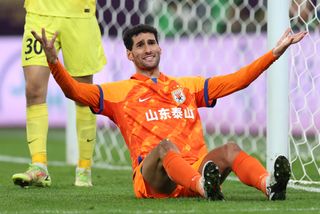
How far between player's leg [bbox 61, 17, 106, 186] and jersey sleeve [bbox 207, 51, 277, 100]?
129 cm

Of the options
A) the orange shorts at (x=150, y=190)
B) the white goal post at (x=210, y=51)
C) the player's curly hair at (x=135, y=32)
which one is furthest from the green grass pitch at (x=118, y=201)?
the white goal post at (x=210, y=51)

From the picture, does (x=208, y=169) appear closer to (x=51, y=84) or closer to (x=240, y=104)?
(x=240, y=104)

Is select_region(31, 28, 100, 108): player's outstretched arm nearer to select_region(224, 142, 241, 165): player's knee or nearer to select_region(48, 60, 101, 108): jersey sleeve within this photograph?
select_region(48, 60, 101, 108): jersey sleeve

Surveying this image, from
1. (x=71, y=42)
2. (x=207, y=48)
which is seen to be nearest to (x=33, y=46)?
(x=71, y=42)

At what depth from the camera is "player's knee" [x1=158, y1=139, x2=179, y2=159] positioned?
17.5 ft

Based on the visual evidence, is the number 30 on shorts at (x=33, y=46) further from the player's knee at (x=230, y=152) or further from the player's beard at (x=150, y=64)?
the player's knee at (x=230, y=152)

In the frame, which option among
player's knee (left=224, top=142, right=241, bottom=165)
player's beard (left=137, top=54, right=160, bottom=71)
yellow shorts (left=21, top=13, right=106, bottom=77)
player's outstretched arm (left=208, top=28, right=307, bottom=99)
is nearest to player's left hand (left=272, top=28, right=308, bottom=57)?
player's outstretched arm (left=208, top=28, right=307, bottom=99)

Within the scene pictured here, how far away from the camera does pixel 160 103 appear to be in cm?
577

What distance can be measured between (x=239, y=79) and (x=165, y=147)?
0.61 meters

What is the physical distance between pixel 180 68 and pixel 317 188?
13.8ft

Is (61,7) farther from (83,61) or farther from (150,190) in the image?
(150,190)

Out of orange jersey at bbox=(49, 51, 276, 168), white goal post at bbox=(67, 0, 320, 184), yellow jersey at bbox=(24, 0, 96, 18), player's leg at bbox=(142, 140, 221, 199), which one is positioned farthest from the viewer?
white goal post at bbox=(67, 0, 320, 184)

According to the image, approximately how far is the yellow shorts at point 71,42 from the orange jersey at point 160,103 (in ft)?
3.43

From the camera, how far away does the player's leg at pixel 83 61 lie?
6879 mm
